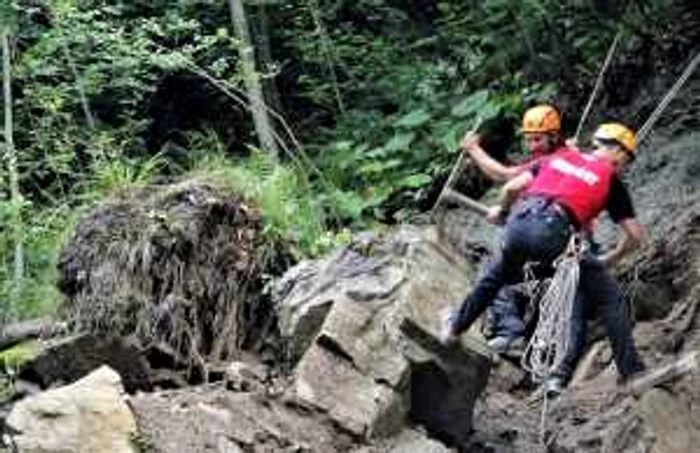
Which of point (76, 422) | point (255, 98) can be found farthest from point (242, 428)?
point (255, 98)

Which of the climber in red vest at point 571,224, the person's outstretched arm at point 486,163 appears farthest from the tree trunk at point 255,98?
the climber in red vest at point 571,224

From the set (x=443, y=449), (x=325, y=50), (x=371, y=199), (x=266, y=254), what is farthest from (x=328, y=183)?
(x=443, y=449)

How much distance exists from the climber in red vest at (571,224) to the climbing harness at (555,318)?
83 mm

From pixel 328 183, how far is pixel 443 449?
6.03 m

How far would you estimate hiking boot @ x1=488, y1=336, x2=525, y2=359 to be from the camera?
8867 mm

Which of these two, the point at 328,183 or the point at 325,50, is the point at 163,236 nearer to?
the point at 328,183

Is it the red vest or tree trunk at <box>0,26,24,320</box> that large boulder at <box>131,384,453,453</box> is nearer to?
the red vest

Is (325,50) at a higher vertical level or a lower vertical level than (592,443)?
higher

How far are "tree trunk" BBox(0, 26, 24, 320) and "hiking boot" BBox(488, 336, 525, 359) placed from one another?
4080mm

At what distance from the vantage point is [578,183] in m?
7.93

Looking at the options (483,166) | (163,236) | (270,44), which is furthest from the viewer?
(270,44)

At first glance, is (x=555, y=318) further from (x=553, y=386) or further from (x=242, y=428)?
(x=242, y=428)

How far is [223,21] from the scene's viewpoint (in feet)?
53.8

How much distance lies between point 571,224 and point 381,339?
138 centimetres
